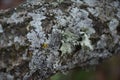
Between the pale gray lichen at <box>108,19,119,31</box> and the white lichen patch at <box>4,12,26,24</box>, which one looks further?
the pale gray lichen at <box>108,19,119,31</box>

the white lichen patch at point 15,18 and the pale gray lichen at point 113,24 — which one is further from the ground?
the white lichen patch at point 15,18

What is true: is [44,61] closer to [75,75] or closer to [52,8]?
[52,8]

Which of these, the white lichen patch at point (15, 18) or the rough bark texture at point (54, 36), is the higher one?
the white lichen patch at point (15, 18)

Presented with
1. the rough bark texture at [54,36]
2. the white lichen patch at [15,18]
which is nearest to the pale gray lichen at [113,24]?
the rough bark texture at [54,36]

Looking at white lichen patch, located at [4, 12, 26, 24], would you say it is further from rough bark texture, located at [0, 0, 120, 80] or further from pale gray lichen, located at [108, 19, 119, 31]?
pale gray lichen, located at [108, 19, 119, 31]

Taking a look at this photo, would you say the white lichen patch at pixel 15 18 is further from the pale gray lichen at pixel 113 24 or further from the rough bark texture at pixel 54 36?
the pale gray lichen at pixel 113 24

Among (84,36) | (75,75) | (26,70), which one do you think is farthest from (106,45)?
(75,75)

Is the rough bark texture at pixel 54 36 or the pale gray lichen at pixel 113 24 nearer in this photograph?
the rough bark texture at pixel 54 36

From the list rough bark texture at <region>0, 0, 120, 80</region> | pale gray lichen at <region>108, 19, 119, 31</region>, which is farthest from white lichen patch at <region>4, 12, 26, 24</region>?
pale gray lichen at <region>108, 19, 119, 31</region>
